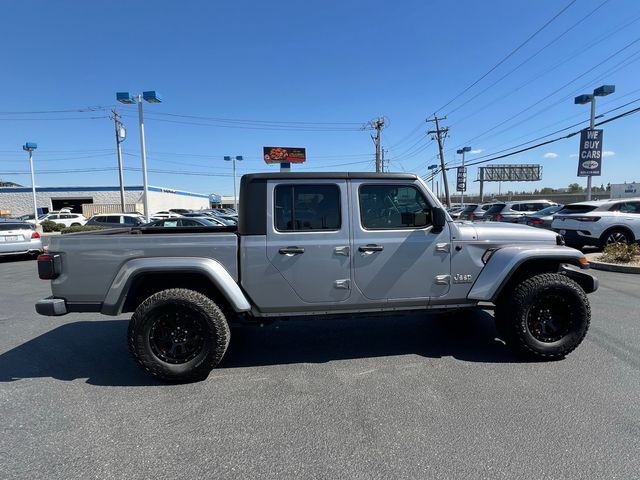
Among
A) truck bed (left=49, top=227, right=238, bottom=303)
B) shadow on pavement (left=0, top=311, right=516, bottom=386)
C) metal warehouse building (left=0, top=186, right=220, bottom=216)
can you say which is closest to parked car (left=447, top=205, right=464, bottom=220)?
shadow on pavement (left=0, top=311, right=516, bottom=386)

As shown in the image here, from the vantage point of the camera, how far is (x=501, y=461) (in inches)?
92.6

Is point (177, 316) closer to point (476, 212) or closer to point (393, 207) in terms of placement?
point (393, 207)

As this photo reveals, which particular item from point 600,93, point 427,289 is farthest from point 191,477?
point 600,93

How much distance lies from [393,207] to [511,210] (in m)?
15.5

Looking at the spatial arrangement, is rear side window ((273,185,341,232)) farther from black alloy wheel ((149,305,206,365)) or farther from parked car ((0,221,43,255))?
parked car ((0,221,43,255))

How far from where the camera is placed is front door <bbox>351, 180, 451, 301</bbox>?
11.9 feet

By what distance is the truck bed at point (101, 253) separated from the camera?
3393 millimetres

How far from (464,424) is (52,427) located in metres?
3.11

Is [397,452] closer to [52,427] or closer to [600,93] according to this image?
[52,427]

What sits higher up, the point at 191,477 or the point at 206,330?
the point at 206,330

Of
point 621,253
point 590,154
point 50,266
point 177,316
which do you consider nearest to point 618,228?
point 621,253

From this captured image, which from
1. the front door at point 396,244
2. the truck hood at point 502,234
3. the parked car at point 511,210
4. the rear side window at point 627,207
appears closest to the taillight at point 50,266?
the front door at point 396,244

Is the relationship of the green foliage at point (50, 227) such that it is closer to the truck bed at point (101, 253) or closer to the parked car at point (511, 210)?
the truck bed at point (101, 253)

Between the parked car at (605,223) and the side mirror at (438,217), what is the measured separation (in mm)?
9085
